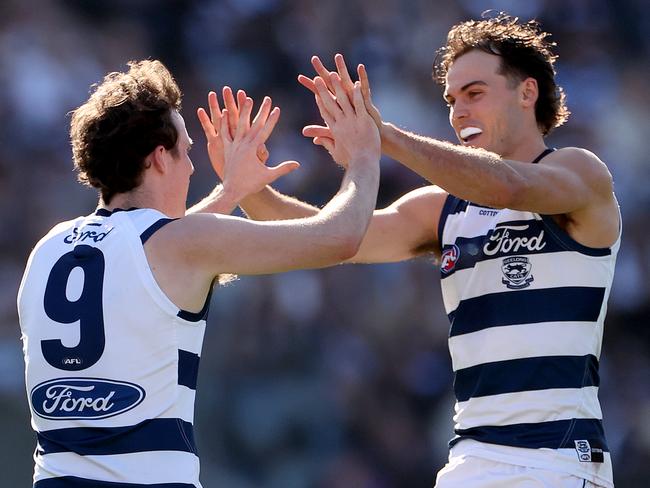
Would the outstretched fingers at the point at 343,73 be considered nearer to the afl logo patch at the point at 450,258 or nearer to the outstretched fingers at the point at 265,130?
the outstretched fingers at the point at 265,130

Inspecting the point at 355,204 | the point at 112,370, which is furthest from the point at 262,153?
the point at 112,370

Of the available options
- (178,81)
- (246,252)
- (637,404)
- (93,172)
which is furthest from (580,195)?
(178,81)

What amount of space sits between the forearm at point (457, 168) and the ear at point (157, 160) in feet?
3.13

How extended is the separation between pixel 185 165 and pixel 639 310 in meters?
6.48

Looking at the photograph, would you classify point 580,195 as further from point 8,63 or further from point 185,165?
point 8,63

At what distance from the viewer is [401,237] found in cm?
519

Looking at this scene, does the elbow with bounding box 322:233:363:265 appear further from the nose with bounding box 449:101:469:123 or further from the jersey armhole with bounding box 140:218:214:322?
the nose with bounding box 449:101:469:123

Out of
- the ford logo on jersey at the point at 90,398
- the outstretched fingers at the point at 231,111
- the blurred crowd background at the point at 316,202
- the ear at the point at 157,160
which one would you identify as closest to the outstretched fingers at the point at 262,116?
the outstretched fingers at the point at 231,111

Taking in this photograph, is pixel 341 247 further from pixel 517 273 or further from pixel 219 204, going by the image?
pixel 517 273

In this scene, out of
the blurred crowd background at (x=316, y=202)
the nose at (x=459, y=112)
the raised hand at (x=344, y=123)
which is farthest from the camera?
the blurred crowd background at (x=316, y=202)

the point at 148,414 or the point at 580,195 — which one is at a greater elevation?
the point at 580,195

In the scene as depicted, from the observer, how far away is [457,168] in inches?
171

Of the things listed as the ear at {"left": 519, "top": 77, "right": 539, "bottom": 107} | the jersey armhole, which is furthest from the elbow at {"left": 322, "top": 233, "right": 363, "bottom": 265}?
the ear at {"left": 519, "top": 77, "right": 539, "bottom": 107}

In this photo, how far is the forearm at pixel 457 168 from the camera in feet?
14.3
